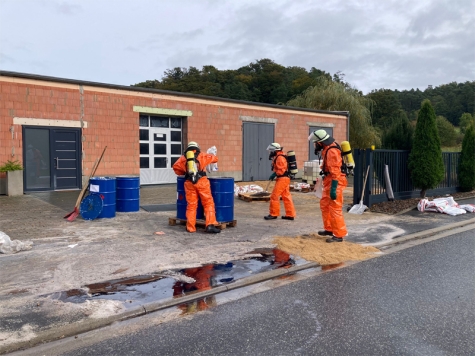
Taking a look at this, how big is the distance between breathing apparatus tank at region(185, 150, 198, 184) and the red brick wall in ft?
26.4

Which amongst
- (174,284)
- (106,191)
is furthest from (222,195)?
(174,284)

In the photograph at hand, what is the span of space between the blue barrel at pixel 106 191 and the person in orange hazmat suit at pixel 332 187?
4.57 metres

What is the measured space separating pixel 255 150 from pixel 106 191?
11413 mm

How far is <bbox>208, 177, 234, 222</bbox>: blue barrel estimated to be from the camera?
8.70m

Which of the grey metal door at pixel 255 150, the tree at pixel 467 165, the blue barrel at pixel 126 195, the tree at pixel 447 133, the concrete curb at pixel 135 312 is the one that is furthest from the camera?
the tree at pixel 447 133

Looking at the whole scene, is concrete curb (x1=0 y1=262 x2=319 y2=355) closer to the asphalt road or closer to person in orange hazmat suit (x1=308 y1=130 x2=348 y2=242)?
the asphalt road

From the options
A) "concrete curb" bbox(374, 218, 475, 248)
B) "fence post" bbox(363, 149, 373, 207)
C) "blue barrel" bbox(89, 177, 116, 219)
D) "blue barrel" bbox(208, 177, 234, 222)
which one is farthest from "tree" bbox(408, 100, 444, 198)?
"blue barrel" bbox(89, 177, 116, 219)

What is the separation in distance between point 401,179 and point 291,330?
10.7m

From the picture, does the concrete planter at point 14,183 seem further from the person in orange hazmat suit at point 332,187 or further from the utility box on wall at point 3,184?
the person in orange hazmat suit at point 332,187

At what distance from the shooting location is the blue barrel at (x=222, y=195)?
8.70 m

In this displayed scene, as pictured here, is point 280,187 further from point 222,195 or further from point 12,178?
point 12,178

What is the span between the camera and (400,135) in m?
15.1

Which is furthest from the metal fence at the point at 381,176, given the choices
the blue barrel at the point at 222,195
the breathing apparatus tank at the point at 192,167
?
the breathing apparatus tank at the point at 192,167

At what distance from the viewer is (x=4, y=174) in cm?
1317
